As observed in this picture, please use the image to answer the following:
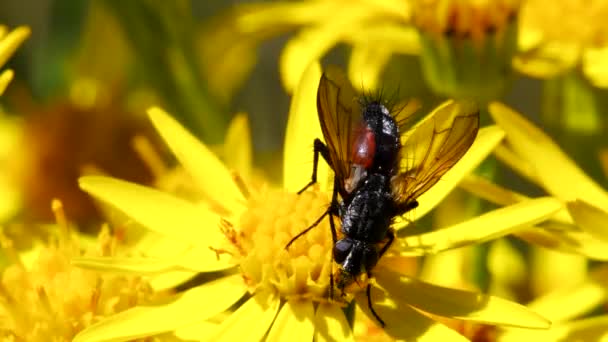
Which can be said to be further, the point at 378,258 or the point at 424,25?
the point at 424,25

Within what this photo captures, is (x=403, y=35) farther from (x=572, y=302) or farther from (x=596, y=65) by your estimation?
(x=572, y=302)

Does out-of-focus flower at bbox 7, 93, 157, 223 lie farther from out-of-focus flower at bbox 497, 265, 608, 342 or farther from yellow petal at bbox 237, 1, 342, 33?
out-of-focus flower at bbox 497, 265, 608, 342

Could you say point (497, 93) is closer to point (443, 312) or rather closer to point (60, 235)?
point (443, 312)

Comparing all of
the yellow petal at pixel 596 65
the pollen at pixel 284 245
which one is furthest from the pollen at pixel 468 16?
the pollen at pixel 284 245

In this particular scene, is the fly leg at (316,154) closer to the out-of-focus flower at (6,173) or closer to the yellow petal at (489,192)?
the yellow petal at (489,192)

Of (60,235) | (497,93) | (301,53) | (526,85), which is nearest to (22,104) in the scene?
(301,53)

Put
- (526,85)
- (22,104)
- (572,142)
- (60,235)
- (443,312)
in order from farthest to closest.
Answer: (526,85), (22,104), (572,142), (60,235), (443,312)

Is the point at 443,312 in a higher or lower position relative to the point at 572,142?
lower

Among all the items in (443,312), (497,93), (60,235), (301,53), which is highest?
(301,53)

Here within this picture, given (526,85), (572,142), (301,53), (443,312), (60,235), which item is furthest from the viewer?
(526,85)
